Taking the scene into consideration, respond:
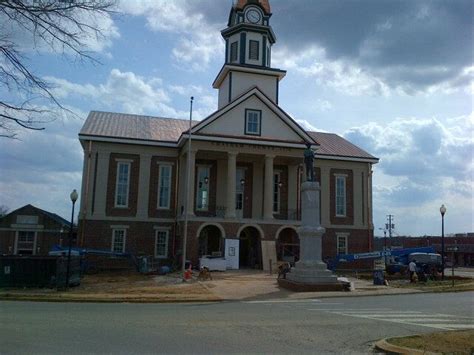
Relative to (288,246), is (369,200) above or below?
above

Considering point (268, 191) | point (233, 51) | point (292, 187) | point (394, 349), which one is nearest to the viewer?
point (394, 349)

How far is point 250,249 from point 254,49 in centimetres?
1756

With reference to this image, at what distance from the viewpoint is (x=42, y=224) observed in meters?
51.5

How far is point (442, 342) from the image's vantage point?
949cm

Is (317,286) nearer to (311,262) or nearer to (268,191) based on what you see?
(311,262)

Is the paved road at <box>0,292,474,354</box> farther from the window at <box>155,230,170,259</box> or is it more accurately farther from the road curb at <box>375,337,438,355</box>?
the window at <box>155,230,170,259</box>

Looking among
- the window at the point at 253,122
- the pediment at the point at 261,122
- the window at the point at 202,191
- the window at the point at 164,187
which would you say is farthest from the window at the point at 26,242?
the window at the point at 253,122

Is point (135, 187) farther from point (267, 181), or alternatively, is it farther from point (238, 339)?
point (238, 339)

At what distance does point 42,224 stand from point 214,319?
141 feet

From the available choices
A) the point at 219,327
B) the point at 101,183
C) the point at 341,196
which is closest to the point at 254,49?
the point at 341,196

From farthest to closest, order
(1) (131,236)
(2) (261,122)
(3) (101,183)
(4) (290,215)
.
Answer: (4) (290,215) → (2) (261,122) → (1) (131,236) → (3) (101,183)

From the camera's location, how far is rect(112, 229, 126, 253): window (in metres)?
38.2

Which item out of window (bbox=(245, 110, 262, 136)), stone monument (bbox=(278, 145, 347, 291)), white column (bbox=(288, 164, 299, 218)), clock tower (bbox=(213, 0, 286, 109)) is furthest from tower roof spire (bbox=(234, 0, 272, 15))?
stone monument (bbox=(278, 145, 347, 291))

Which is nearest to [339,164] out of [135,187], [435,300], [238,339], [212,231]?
[212,231]
